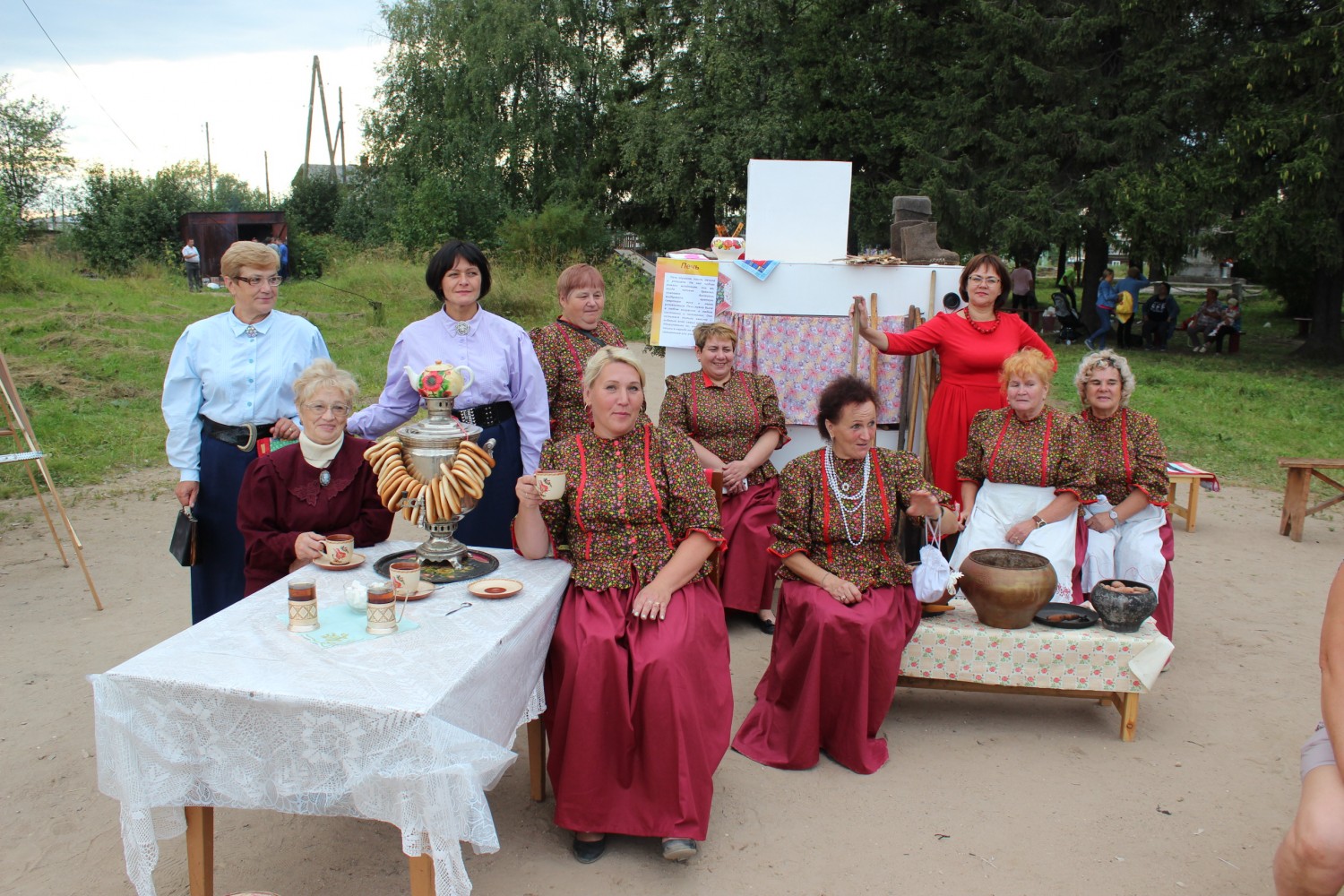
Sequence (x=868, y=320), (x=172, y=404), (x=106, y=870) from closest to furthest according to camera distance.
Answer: (x=106, y=870)
(x=172, y=404)
(x=868, y=320)

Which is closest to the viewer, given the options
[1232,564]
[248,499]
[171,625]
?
[248,499]

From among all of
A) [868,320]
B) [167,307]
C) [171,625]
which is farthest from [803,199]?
[167,307]

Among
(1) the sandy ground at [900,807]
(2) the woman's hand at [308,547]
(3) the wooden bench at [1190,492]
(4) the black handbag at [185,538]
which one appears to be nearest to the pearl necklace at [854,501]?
(1) the sandy ground at [900,807]

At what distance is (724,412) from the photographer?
514 centimetres

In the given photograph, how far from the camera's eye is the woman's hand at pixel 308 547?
3.28 metres

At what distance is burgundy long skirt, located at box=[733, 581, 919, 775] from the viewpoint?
12.1 feet

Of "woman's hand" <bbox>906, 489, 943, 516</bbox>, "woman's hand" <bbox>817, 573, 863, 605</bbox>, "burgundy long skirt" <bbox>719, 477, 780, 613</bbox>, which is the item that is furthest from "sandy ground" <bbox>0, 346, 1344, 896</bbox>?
"woman's hand" <bbox>906, 489, 943, 516</bbox>

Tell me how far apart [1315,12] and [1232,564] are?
11.5 m

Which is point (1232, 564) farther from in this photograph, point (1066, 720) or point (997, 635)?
point (997, 635)

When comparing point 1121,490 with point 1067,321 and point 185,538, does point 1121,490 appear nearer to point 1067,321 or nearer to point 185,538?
point 185,538

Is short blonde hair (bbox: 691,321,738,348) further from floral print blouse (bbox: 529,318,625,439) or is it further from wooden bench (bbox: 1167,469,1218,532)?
wooden bench (bbox: 1167,469,1218,532)

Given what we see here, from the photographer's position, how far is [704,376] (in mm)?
5215

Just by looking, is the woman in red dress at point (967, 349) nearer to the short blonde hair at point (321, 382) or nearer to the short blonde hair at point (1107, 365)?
the short blonde hair at point (1107, 365)

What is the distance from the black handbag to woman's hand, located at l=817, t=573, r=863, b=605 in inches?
95.5
